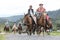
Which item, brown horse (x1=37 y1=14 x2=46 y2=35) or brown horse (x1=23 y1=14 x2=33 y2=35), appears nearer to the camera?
brown horse (x1=37 y1=14 x2=46 y2=35)

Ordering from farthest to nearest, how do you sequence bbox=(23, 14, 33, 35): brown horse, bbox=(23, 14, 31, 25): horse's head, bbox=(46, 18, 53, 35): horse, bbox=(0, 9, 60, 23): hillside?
bbox=(23, 14, 33, 35): brown horse < bbox=(23, 14, 31, 25): horse's head < bbox=(46, 18, 53, 35): horse < bbox=(0, 9, 60, 23): hillside

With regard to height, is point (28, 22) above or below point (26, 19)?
below

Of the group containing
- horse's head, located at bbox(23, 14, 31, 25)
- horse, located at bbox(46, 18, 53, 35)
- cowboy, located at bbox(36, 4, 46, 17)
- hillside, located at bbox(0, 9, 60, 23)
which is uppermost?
cowboy, located at bbox(36, 4, 46, 17)

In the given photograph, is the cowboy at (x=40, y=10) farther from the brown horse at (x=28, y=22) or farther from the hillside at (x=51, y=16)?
the brown horse at (x=28, y=22)

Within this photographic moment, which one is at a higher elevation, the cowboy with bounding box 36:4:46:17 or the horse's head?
the cowboy with bounding box 36:4:46:17

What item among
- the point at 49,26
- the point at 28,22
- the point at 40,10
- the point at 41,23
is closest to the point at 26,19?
the point at 28,22

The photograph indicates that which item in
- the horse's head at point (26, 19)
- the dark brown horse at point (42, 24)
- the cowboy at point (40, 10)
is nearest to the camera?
the cowboy at point (40, 10)

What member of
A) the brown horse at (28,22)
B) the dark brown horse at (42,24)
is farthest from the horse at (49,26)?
the brown horse at (28,22)

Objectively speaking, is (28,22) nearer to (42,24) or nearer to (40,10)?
(42,24)

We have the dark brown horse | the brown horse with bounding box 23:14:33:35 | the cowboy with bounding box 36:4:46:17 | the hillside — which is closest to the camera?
the hillside

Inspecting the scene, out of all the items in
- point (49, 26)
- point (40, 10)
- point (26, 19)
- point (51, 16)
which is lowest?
point (49, 26)

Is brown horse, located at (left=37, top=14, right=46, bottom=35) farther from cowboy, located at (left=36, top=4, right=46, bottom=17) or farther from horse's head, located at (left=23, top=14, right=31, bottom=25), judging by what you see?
horse's head, located at (left=23, top=14, right=31, bottom=25)

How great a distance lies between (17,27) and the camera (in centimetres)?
997

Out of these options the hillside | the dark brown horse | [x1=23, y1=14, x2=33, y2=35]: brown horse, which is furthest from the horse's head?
the hillside
